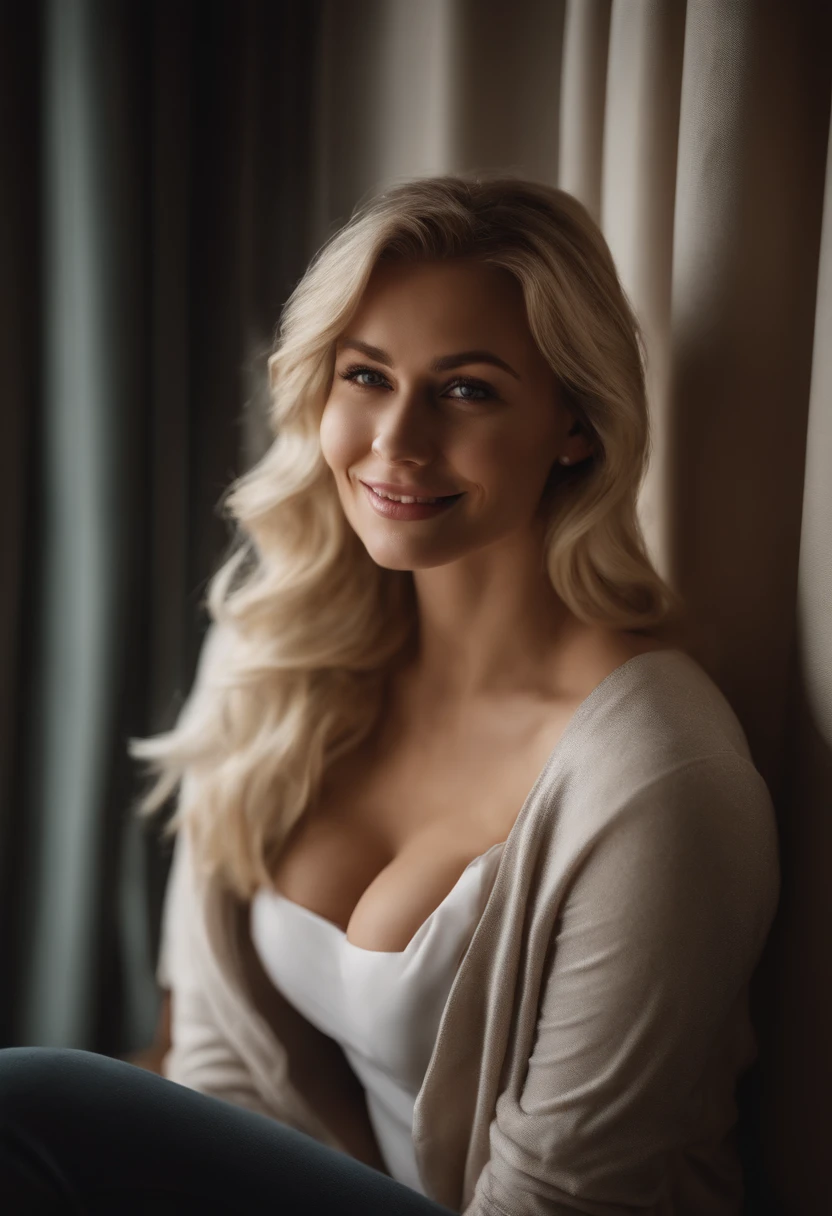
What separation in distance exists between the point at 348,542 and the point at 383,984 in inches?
19.7

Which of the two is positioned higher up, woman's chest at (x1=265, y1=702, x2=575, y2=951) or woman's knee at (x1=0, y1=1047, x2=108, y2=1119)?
woman's chest at (x1=265, y1=702, x2=575, y2=951)

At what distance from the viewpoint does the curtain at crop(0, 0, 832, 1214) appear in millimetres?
994

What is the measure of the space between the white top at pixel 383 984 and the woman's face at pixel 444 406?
321 mm

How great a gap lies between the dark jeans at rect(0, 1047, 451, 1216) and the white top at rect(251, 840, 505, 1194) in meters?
0.13

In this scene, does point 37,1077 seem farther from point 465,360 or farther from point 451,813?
point 465,360

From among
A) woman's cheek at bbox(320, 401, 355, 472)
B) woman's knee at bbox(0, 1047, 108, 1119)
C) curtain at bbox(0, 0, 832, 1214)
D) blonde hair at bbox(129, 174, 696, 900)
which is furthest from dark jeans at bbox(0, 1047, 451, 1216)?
woman's cheek at bbox(320, 401, 355, 472)

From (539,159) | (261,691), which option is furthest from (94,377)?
(539,159)

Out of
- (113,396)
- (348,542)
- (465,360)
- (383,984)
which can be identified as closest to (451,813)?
(383,984)

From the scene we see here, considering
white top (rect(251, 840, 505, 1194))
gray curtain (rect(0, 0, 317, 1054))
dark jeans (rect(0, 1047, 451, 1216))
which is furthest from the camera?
gray curtain (rect(0, 0, 317, 1054))

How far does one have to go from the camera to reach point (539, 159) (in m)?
1.33

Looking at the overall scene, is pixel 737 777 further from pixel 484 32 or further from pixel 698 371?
pixel 484 32

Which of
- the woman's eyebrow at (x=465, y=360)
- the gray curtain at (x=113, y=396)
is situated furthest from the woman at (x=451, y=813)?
the gray curtain at (x=113, y=396)

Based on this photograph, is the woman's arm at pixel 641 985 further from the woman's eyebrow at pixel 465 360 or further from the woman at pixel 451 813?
the woman's eyebrow at pixel 465 360

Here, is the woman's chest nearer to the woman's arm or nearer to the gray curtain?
the woman's arm
